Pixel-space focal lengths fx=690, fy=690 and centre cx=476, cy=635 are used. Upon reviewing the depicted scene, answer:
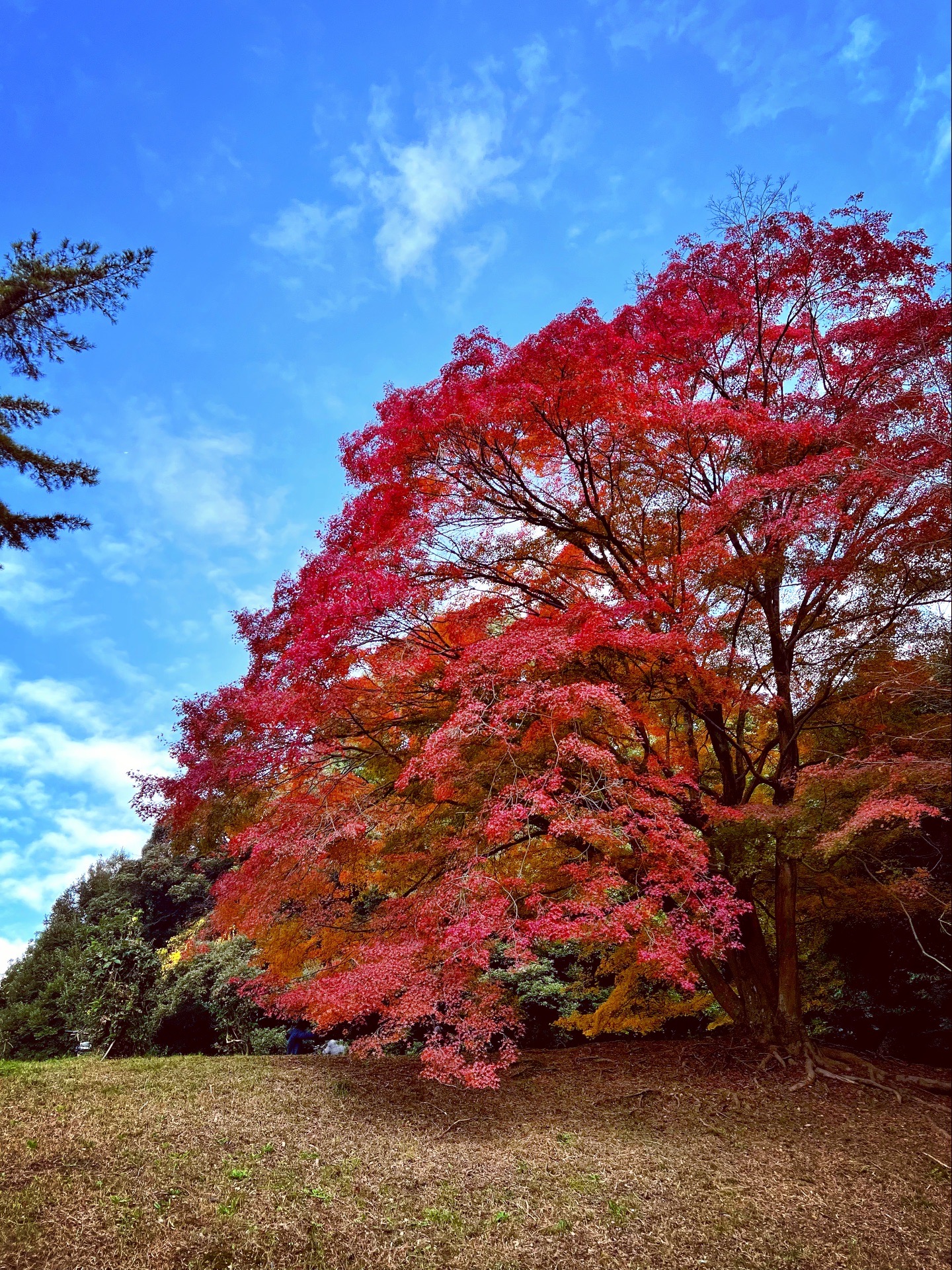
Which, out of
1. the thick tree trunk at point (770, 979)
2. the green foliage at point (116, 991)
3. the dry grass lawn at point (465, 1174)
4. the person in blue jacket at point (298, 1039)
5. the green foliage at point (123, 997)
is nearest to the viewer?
the dry grass lawn at point (465, 1174)

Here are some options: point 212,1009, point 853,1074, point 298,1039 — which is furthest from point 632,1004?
point 212,1009

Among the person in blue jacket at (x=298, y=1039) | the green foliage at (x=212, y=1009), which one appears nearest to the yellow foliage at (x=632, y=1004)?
the person in blue jacket at (x=298, y=1039)

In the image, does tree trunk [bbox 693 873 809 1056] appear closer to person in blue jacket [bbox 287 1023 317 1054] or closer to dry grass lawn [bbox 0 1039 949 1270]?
dry grass lawn [bbox 0 1039 949 1270]

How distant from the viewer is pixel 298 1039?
12391 millimetres

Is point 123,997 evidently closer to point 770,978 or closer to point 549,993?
point 549,993

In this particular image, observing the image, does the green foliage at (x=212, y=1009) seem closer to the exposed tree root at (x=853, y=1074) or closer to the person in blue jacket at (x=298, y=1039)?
the person in blue jacket at (x=298, y=1039)

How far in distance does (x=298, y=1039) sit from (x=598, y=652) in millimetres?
9745

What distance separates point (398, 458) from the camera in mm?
8383

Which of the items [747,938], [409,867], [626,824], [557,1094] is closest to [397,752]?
[409,867]

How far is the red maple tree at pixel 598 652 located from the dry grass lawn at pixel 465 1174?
2.67ft

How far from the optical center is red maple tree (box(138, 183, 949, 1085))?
6.64 meters

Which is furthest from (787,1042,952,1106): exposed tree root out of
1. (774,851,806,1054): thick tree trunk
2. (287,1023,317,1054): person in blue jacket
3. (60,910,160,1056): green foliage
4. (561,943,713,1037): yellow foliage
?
(60,910,160,1056): green foliage

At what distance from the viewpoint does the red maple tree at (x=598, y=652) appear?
21.8ft

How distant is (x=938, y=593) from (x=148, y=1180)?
27.9ft
